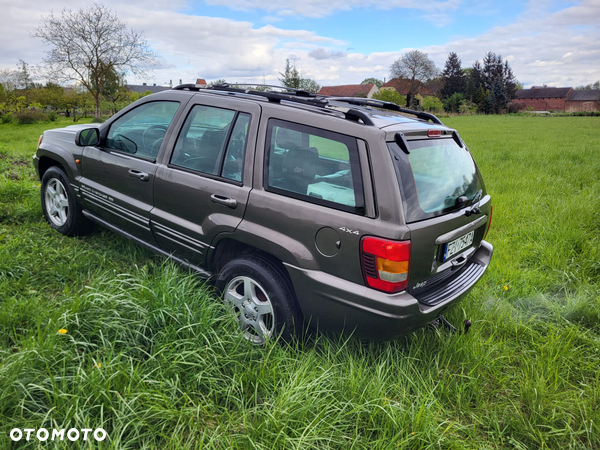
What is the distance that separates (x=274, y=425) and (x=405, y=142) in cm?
177

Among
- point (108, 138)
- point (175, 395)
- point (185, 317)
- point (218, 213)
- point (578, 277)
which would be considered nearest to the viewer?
point (175, 395)

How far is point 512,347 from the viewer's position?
10.1ft

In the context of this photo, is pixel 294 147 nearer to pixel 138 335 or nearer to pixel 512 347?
pixel 138 335

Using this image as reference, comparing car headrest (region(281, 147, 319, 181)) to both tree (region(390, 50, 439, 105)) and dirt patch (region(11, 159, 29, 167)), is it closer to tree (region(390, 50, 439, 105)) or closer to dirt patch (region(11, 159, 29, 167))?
dirt patch (region(11, 159, 29, 167))

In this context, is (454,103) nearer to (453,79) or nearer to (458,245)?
(453,79)

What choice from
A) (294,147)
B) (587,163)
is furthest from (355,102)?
(587,163)

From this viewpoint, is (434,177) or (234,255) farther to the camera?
(234,255)

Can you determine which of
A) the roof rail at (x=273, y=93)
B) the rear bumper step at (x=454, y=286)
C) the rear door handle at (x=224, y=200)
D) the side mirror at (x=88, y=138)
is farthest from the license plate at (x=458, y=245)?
A: the side mirror at (x=88, y=138)

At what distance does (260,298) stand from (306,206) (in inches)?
31.0

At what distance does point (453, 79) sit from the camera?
78188mm

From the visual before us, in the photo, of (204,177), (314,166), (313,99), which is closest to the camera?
(314,166)

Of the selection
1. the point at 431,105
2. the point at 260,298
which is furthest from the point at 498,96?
the point at 260,298

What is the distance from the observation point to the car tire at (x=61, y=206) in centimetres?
432

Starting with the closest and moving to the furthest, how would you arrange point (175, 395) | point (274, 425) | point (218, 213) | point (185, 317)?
1. point (274, 425)
2. point (175, 395)
3. point (185, 317)
4. point (218, 213)
